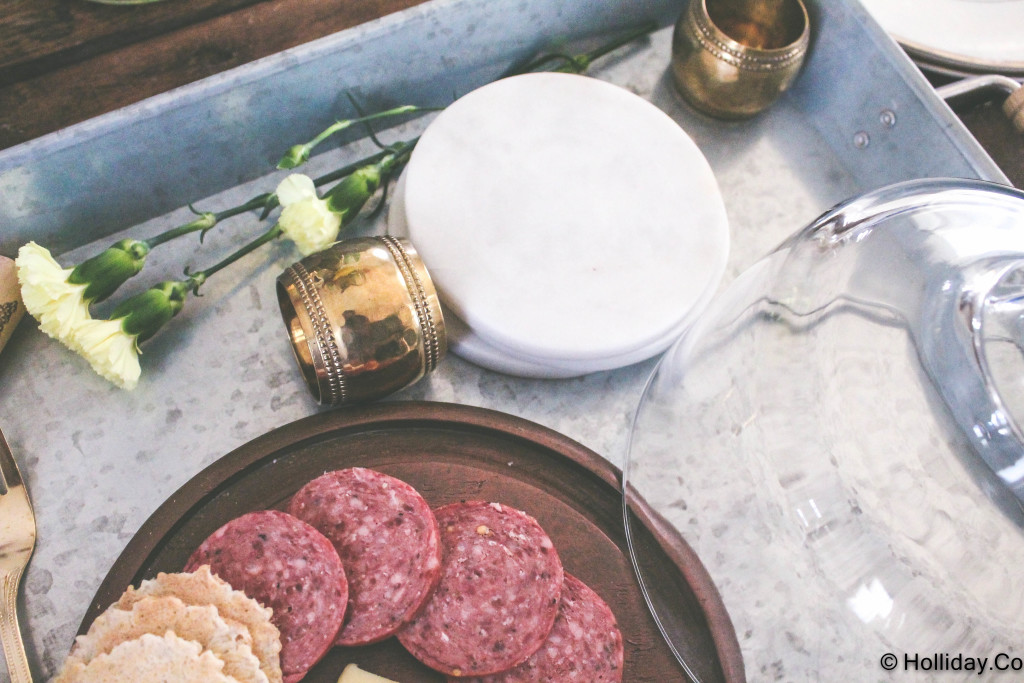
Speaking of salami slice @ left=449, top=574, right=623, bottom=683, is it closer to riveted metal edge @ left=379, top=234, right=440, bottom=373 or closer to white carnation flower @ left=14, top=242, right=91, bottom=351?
riveted metal edge @ left=379, top=234, right=440, bottom=373

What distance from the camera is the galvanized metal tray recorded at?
0.62m

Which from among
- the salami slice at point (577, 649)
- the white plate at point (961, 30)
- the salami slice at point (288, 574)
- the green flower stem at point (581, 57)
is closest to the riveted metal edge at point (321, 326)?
the salami slice at point (288, 574)

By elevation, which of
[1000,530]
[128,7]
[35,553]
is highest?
[128,7]

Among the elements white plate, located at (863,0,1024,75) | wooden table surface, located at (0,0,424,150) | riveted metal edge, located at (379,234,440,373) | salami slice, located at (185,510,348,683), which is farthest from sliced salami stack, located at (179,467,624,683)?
white plate, located at (863,0,1024,75)

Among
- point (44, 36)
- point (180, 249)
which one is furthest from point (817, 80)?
point (44, 36)

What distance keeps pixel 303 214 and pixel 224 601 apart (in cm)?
30

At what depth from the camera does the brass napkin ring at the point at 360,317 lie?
1.93 feet

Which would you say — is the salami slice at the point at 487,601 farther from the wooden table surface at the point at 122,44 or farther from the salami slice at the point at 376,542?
the wooden table surface at the point at 122,44

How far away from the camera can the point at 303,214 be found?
2.13 feet

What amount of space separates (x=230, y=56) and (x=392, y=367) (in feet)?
1.27

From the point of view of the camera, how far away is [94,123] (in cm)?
63

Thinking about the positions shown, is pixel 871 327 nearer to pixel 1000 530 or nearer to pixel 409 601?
pixel 1000 530

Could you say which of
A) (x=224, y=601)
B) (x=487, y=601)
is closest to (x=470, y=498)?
(x=487, y=601)

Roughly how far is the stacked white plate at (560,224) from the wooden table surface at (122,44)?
21cm
